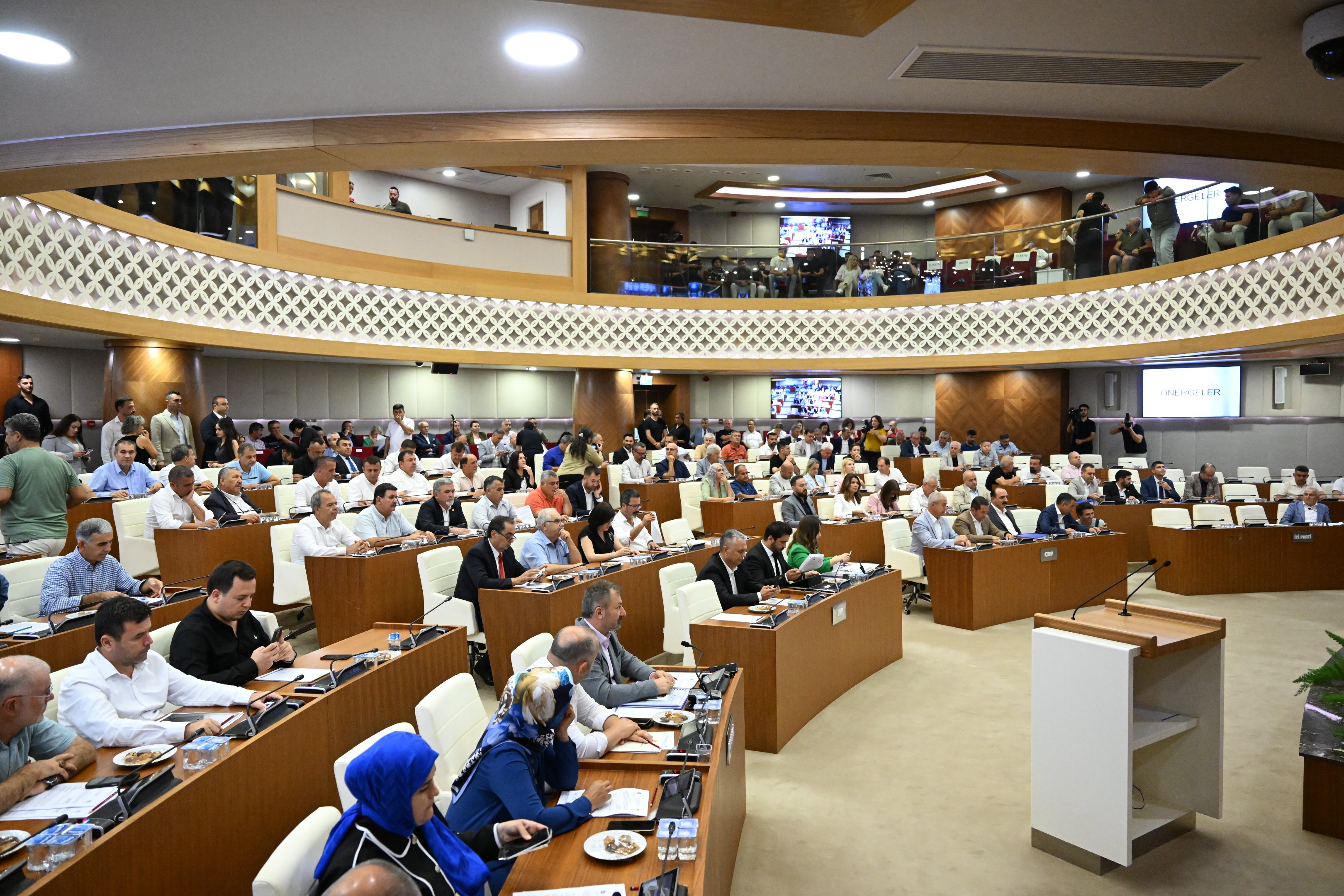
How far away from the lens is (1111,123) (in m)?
3.71

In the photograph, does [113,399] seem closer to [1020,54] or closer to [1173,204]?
[1020,54]

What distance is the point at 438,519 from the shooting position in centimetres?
761

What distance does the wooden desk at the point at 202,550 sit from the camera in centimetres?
671

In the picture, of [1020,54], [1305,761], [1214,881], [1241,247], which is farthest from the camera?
[1241,247]

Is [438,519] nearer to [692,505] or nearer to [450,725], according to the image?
[692,505]

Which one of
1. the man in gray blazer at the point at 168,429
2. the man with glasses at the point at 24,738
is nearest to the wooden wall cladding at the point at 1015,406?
the man in gray blazer at the point at 168,429

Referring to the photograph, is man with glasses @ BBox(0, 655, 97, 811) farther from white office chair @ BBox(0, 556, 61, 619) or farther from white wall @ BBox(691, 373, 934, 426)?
white wall @ BBox(691, 373, 934, 426)

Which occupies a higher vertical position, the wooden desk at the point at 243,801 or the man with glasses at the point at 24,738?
the man with glasses at the point at 24,738

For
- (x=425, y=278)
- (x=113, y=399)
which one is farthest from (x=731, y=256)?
(x=113, y=399)

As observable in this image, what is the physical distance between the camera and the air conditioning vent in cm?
299

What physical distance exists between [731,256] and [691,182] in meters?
2.66

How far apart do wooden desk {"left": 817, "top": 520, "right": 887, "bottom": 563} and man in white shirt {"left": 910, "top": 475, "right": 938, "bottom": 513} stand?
52 cm

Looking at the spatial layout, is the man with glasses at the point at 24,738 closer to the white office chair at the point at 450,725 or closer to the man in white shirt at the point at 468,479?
the white office chair at the point at 450,725

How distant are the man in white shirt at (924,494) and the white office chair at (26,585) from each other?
7.22 metres
